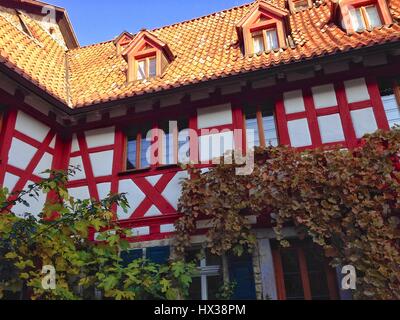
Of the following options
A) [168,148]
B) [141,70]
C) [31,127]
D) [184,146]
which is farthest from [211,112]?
[31,127]

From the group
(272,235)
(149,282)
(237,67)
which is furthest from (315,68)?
(149,282)

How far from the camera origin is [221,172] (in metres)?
6.72

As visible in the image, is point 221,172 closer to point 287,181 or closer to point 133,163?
point 287,181

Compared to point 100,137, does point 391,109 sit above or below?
below

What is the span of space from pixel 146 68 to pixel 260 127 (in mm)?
3496

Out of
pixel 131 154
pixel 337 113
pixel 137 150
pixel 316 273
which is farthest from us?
pixel 131 154

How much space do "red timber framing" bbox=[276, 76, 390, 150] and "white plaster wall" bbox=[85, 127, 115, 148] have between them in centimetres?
354

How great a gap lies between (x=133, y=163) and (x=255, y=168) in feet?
8.93

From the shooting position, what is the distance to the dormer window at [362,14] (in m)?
8.11

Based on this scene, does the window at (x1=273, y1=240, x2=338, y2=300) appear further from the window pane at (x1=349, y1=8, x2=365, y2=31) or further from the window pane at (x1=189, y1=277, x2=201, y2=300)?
the window pane at (x1=349, y1=8, x2=365, y2=31)

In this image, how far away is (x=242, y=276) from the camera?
651 centimetres

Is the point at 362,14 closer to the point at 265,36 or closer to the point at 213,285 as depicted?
the point at 265,36

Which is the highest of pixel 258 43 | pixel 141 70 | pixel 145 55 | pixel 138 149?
pixel 145 55

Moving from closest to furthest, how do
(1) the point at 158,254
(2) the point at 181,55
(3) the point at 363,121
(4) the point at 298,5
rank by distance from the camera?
(3) the point at 363,121
(1) the point at 158,254
(2) the point at 181,55
(4) the point at 298,5
